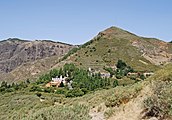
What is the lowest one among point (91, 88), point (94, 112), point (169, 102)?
point (91, 88)

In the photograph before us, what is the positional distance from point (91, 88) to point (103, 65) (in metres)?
65.8

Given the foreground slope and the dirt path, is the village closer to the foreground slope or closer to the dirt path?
the foreground slope

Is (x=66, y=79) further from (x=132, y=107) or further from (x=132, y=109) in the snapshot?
(x=132, y=109)

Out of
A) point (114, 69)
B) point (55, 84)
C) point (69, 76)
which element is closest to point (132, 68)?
point (114, 69)

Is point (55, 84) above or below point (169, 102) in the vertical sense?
below

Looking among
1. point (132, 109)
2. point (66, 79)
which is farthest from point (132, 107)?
point (66, 79)

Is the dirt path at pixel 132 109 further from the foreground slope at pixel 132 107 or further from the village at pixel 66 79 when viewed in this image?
the village at pixel 66 79

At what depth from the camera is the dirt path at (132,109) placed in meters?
18.7

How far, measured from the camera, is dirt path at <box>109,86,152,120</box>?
61.3ft

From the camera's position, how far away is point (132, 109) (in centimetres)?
1975

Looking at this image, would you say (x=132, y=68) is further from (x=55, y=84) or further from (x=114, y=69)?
(x=55, y=84)

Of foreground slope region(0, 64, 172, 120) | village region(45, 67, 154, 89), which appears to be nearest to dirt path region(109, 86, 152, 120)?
foreground slope region(0, 64, 172, 120)

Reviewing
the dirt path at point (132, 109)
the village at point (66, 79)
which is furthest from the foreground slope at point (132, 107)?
the village at point (66, 79)

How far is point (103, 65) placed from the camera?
19588 cm
